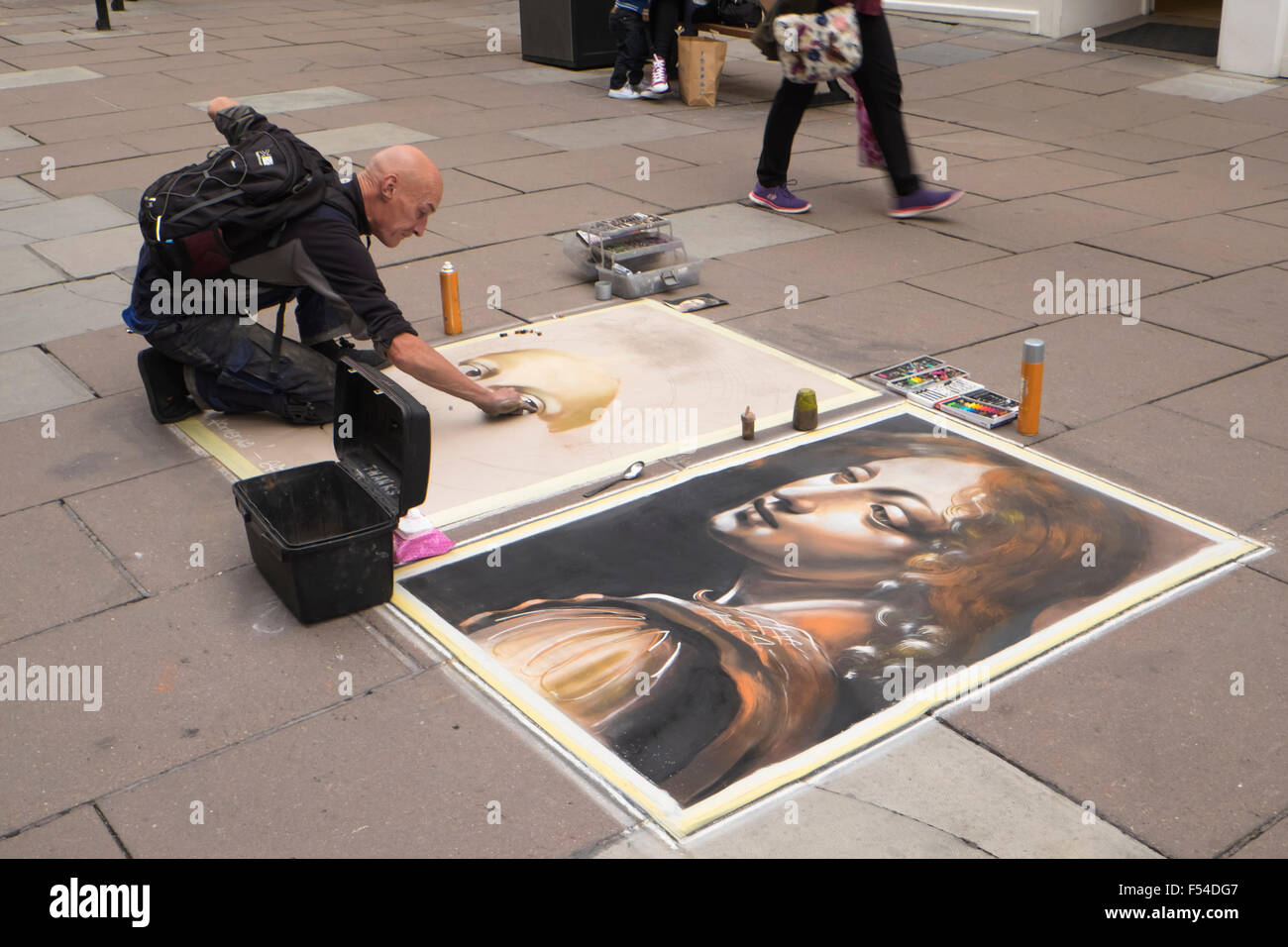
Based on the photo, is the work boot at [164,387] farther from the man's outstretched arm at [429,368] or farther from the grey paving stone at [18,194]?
the grey paving stone at [18,194]

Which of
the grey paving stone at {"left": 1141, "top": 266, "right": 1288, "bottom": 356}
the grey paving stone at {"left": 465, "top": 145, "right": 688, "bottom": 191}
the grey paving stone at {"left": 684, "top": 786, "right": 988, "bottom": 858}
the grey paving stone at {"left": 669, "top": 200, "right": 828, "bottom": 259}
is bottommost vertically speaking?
the grey paving stone at {"left": 684, "top": 786, "right": 988, "bottom": 858}

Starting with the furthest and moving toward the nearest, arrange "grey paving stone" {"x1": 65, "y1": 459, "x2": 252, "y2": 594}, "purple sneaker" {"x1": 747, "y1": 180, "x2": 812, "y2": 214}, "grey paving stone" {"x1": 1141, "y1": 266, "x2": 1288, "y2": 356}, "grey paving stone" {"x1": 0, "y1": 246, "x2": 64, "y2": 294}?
1. "purple sneaker" {"x1": 747, "y1": 180, "x2": 812, "y2": 214}
2. "grey paving stone" {"x1": 0, "y1": 246, "x2": 64, "y2": 294}
3. "grey paving stone" {"x1": 1141, "y1": 266, "x2": 1288, "y2": 356}
4. "grey paving stone" {"x1": 65, "y1": 459, "x2": 252, "y2": 594}

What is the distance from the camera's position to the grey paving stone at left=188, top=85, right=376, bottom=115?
1000 centimetres

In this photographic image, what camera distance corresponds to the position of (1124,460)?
4.32 meters

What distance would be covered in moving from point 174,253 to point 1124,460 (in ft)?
11.2

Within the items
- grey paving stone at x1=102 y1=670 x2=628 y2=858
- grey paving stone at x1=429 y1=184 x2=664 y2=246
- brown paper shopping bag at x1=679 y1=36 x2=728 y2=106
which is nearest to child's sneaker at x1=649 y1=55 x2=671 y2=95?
brown paper shopping bag at x1=679 y1=36 x2=728 y2=106

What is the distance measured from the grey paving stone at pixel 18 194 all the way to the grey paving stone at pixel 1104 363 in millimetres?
5750

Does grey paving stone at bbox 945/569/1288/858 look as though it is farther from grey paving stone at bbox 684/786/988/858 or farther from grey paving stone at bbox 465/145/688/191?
grey paving stone at bbox 465/145/688/191

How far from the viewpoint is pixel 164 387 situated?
15.2 feet

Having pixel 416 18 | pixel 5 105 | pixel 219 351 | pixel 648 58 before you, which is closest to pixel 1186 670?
pixel 219 351

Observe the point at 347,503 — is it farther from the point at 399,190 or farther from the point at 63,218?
the point at 63,218

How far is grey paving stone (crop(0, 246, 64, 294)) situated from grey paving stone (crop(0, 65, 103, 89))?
17.8 ft

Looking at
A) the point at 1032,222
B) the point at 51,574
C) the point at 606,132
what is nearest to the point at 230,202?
the point at 51,574

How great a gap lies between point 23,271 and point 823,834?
549 cm
